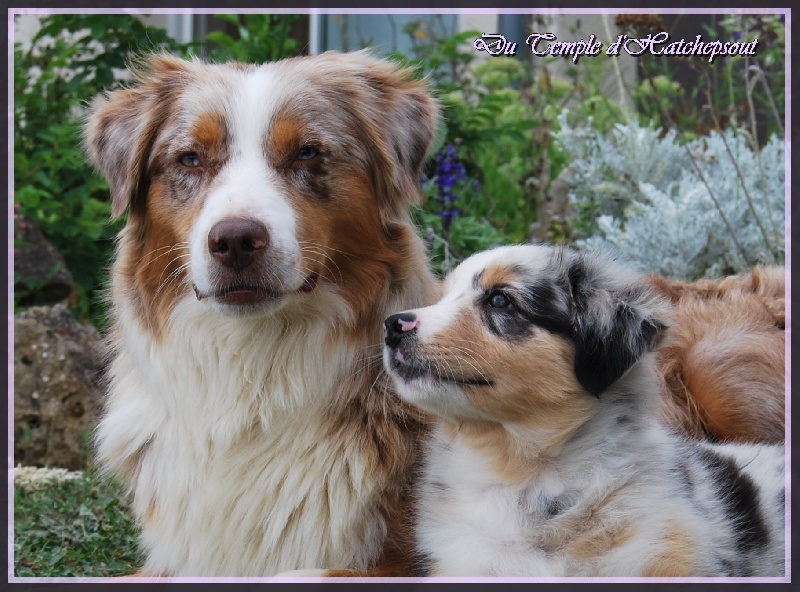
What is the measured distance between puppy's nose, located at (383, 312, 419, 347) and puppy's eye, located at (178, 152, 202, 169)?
0.85m

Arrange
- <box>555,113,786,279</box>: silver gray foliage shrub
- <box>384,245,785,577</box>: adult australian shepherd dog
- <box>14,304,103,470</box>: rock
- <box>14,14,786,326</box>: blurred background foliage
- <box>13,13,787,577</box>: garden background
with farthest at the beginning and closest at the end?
<box>14,14,786,326</box>: blurred background foliage → <box>555,113,786,279</box>: silver gray foliage shrub → <box>14,304,103,470</box>: rock → <box>13,13,787,577</box>: garden background → <box>384,245,785,577</box>: adult australian shepherd dog

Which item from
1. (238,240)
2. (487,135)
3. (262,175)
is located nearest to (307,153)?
(262,175)

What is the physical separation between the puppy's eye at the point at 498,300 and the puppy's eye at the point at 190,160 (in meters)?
1.03

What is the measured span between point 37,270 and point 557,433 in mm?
3983

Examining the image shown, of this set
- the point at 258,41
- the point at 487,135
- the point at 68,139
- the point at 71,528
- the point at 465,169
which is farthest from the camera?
the point at 465,169

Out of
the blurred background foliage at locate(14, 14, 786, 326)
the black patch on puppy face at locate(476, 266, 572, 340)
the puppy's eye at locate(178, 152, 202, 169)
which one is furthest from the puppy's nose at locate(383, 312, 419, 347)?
the blurred background foliage at locate(14, 14, 786, 326)

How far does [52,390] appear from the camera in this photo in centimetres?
502

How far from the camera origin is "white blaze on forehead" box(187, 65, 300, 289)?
296 cm

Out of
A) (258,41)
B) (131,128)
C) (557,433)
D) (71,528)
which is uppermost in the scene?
(258,41)

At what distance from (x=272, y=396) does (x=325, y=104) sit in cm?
96

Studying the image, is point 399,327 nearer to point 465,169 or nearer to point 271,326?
point 271,326

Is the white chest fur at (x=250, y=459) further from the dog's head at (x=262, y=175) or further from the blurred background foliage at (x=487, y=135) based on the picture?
the blurred background foliage at (x=487, y=135)

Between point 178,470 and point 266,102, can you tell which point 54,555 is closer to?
point 178,470

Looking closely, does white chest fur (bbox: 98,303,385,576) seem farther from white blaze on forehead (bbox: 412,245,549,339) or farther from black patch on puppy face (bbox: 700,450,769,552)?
black patch on puppy face (bbox: 700,450,769,552)
